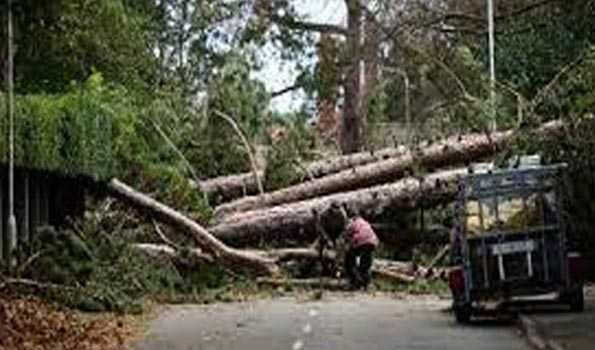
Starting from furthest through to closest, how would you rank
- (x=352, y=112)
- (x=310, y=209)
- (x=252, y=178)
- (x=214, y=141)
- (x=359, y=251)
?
(x=352, y=112) → (x=214, y=141) → (x=252, y=178) → (x=310, y=209) → (x=359, y=251)

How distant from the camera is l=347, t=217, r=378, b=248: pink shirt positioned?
98.7 ft

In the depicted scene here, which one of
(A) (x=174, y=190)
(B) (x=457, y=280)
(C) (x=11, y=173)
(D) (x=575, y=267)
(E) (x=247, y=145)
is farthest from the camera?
(E) (x=247, y=145)

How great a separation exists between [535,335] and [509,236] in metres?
3.43

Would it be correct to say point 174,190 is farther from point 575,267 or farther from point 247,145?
point 575,267

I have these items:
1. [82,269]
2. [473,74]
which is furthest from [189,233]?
[473,74]

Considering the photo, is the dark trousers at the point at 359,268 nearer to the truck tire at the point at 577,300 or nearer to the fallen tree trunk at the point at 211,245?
the fallen tree trunk at the point at 211,245

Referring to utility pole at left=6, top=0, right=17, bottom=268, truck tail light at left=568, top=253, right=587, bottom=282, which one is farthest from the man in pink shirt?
truck tail light at left=568, top=253, right=587, bottom=282

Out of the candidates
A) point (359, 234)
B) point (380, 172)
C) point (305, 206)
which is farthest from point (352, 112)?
point (359, 234)

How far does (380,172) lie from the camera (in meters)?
33.3

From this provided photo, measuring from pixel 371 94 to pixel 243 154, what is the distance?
2141cm

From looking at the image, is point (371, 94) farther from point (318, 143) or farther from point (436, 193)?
point (436, 193)

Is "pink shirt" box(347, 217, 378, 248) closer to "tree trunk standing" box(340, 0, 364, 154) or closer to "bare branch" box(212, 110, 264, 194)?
"bare branch" box(212, 110, 264, 194)

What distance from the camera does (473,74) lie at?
137 ft

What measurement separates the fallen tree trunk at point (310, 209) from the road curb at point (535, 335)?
9.25 meters
